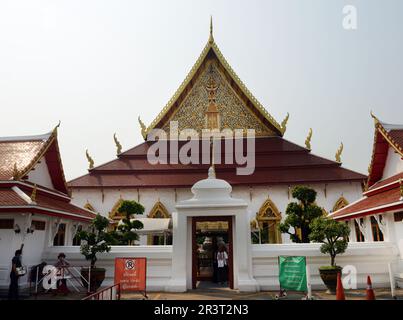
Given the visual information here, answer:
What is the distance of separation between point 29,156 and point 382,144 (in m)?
11.3

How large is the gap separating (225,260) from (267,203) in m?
7.63

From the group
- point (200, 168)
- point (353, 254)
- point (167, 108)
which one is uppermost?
point (167, 108)

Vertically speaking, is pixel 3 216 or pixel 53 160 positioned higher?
pixel 53 160

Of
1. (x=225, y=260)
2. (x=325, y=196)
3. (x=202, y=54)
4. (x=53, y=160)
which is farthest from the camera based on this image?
(x=202, y=54)

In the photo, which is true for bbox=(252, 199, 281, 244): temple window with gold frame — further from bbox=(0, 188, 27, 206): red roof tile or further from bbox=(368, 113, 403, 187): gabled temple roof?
bbox=(0, 188, 27, 206): red roof tile

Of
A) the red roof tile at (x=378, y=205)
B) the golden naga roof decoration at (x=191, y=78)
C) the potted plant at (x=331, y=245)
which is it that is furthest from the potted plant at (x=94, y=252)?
the golden naga roof decoration at (x=191, y=78)

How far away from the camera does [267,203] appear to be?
1652cm

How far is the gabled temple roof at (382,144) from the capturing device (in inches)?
398

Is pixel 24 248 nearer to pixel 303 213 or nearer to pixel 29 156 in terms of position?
pixel 29 156

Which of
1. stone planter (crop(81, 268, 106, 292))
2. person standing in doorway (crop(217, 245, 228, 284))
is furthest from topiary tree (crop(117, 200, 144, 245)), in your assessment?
person standing in doorway (crop(217, 245, 228, 284))
